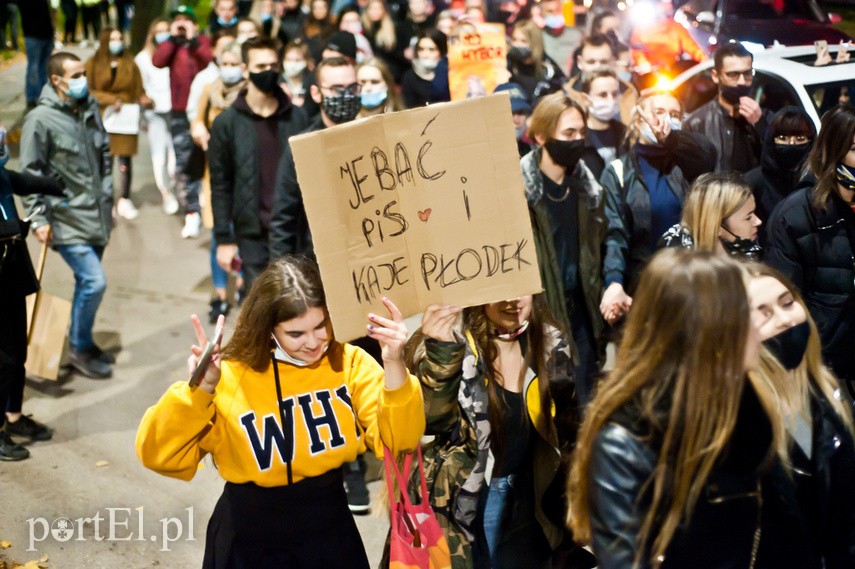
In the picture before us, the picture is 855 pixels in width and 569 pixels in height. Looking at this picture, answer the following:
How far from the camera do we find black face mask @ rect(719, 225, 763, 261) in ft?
16.7

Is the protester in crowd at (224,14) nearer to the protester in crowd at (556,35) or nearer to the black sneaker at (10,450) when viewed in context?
the protester in crowd at (556,35)

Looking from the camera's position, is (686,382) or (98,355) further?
(98,355)

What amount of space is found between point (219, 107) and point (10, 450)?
3686 mm

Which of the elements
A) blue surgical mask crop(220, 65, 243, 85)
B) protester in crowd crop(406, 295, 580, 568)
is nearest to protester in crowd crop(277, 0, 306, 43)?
blue surgical mask crop(220, 65, 243, 85)

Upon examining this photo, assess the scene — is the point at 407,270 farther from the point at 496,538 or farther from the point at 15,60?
the point at 15,60

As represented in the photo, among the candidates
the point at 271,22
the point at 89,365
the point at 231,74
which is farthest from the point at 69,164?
the point at 271,22

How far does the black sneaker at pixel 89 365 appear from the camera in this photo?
26.2ft

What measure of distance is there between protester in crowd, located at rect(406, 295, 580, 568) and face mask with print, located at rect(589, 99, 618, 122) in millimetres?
4092

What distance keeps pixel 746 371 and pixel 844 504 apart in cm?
52

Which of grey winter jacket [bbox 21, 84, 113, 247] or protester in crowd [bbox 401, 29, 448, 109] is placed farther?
protester in crowd [bbox 401, 29, 448, 109]

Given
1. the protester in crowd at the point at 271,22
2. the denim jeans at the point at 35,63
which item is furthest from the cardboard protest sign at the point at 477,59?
the denim jeans at the point at 35,63

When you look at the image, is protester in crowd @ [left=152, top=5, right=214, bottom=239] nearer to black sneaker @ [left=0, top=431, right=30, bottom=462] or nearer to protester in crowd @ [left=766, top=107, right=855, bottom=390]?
black sneaker @ [left=0, top=431, right=30, bottom=462]

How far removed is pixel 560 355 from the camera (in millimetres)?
4227

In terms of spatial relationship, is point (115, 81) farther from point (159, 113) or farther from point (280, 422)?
point (280, 422)
